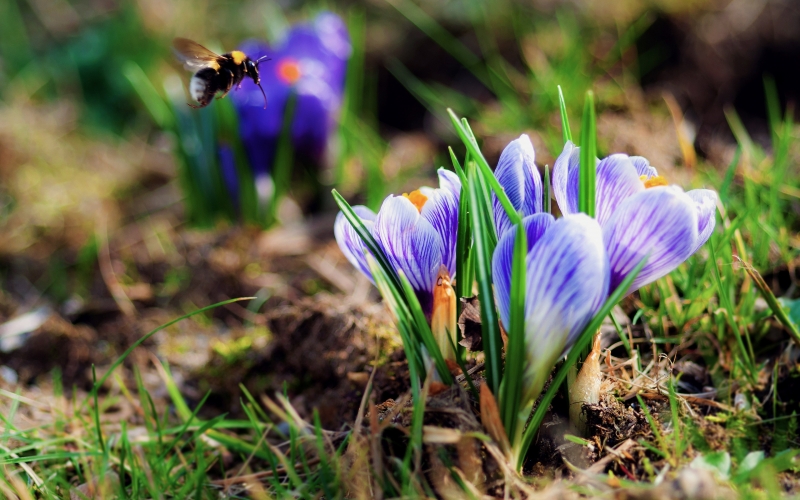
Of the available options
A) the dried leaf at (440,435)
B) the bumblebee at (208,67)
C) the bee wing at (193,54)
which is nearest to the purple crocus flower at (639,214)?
the dried leaf at (440,435)

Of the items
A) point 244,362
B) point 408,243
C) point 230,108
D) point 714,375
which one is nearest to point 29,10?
point 230,108

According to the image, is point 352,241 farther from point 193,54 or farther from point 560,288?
point 193,54

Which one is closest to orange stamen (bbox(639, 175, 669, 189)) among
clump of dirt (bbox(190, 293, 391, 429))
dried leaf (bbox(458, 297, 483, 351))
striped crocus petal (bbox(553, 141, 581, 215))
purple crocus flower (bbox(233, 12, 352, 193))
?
striped crocus petal (bbox(553, 141, 581, 215))

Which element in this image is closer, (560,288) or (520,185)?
(560,288)

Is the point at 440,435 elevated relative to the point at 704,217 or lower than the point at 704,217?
lower

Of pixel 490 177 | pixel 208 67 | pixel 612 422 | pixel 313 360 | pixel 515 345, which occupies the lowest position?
pixel 313 360

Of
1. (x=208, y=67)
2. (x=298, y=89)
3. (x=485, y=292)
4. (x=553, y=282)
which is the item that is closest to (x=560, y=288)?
(x=553, y=282)

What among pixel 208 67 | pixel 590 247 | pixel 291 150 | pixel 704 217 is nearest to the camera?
pixel 590 247

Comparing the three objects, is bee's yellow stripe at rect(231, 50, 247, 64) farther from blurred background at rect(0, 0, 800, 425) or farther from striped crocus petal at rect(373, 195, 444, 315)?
striped crocus petal at rect(373, 195, 444, 315)
